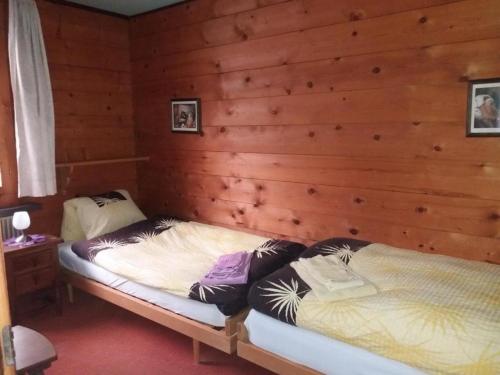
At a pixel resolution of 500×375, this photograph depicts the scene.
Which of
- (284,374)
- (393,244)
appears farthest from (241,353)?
(393,244)

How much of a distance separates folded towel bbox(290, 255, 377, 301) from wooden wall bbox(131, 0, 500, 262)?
62 cm

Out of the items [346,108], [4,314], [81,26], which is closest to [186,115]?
[81,26]

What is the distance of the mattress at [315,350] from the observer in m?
1.58

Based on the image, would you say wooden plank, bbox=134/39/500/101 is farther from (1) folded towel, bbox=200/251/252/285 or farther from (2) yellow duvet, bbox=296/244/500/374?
(1) folded towel, bbox=200/251/252/285

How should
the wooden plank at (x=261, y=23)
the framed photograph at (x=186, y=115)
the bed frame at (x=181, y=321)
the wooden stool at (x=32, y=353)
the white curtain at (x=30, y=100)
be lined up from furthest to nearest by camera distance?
1. the framed photograph at (x=186, y=115)
2. the white curtain at (x=30, y=100)
3. the wooden plank at (x=261, y=23)
4. the bed frame at (x=181, y=321)
5. the wooden stool at (x=32, y=353)

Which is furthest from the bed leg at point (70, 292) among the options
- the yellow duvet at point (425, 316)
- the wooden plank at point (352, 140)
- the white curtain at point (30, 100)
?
the yellow duvet at point (425, 316)

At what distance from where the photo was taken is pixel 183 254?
2.72 metres

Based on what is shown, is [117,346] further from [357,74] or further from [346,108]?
[357,74]

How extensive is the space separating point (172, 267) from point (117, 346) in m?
0.61

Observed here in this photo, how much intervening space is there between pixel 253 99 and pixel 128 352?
1916 millimetres

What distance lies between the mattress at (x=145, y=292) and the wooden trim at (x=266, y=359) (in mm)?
139

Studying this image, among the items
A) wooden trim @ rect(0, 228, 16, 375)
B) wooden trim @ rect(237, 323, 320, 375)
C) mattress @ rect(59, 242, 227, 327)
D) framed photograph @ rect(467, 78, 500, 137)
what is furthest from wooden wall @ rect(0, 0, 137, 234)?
framed photograph @ rect(467, 78, 500, 137)

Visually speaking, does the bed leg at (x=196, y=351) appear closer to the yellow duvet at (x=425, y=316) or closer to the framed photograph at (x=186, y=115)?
the yellow duvet at (x=425, y=316)

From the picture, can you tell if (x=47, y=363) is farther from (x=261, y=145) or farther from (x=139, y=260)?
(x=261, y=145)
